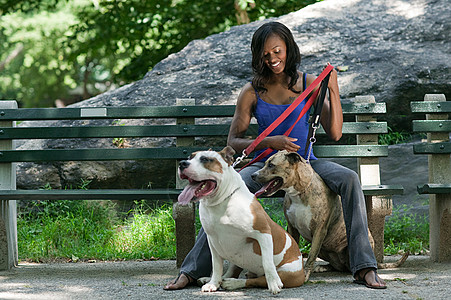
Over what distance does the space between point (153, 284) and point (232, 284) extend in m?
0.68

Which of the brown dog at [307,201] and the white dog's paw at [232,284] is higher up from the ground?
the brown dog at [307,201]

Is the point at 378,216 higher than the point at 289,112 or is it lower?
lower

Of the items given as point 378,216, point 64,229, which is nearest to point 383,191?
point 378,216

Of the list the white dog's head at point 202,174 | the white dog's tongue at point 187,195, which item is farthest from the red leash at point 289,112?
the white dog's tongue at point 187,195

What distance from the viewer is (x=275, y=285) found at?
389cm

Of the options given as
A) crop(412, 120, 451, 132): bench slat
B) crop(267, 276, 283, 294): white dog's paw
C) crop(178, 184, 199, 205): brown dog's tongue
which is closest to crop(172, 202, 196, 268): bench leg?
crop(178, 184, 199, 205): brown dog's tongue

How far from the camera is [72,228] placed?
20.9 feet

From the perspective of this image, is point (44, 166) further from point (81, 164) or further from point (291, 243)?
point (291, 243)

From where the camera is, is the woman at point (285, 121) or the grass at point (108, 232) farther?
the grass at point (108, 232)

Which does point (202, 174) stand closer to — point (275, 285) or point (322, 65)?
point (275, 285)

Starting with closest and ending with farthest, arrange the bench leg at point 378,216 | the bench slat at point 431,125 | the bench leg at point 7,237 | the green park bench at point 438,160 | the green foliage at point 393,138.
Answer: the bench leg at point 378,216
the bench leg at point 7,237
the green park bench at point 438,160
the bench slat at point 431,125
the green foliage at point 393,138

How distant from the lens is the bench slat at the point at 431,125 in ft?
A: 17.7

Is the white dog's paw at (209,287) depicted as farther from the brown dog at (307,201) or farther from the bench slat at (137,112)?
the bench slat at (137,112)

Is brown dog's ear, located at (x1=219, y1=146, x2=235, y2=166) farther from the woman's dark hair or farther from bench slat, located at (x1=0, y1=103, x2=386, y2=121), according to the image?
bench slat, located at (x1=0, y1=103, x2=386, y2=121)
